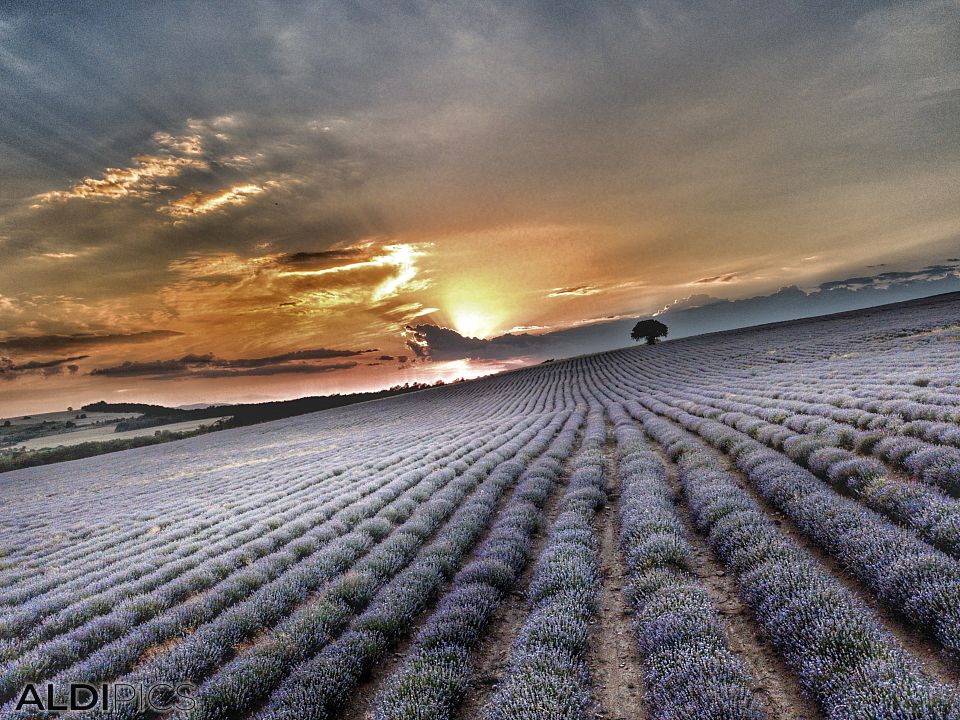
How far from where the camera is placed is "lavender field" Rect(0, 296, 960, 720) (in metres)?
3.52

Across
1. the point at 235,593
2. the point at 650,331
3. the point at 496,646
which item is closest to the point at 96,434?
the point at 235,593

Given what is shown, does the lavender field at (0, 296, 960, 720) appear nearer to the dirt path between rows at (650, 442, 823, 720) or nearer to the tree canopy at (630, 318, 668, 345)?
the dirt path between rows at (650, 442, 823, 720)

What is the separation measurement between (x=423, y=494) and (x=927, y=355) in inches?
1037

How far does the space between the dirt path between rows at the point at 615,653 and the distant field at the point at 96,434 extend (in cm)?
7740

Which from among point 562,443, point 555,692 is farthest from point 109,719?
point 562,443

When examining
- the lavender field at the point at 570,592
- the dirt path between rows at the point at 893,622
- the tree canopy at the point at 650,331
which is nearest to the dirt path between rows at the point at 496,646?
the lavender field at the point at 570,592

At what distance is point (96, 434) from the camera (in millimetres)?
65250

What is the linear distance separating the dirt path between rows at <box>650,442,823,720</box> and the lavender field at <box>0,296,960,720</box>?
0.02 meters

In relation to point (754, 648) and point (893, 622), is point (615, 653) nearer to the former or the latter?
point (754, 648)

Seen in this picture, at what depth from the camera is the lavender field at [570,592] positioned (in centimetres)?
352

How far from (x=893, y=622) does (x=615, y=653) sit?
2.59 metres

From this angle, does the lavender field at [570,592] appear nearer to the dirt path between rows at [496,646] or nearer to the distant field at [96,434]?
the dirt path between rows at [496,646]

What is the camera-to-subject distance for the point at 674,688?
335cm

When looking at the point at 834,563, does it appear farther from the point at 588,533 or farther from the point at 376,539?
the point at 376,539
